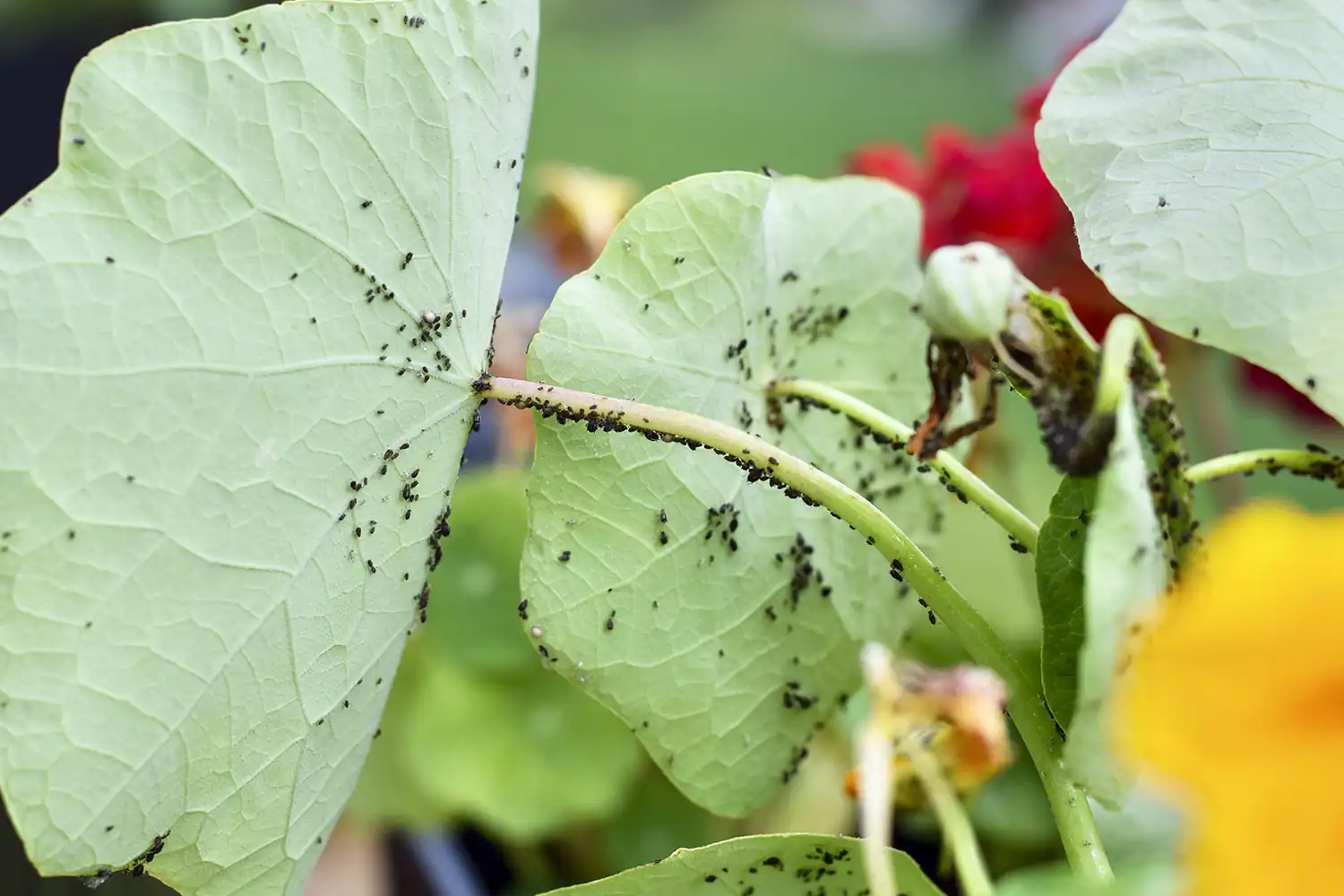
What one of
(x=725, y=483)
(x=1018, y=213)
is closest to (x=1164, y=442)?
(x=725, y=483)

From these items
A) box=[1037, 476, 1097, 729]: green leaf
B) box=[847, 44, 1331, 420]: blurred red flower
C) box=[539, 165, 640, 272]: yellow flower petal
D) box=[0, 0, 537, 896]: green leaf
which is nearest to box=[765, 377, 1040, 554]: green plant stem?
box=[1037, 476, 1097, 729]: green leaf

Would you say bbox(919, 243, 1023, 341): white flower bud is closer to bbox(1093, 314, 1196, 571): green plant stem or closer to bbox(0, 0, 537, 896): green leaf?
bbox(1093, 314, 1196, 571): green plant stem

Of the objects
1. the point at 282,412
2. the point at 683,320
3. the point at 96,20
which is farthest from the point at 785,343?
the point at 96,20

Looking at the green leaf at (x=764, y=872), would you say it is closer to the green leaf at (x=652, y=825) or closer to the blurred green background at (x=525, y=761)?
the blurred green background at (x=525, y=761)

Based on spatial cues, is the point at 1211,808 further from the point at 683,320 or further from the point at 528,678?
the point at 528,678

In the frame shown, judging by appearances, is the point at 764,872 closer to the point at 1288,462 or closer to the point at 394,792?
the point at 1288,462

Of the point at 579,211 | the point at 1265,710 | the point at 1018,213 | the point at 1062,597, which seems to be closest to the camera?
the point at 1265,710

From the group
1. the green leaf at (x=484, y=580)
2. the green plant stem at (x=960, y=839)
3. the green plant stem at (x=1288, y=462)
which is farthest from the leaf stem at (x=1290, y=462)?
the green leaf at (x=484, y=580)
